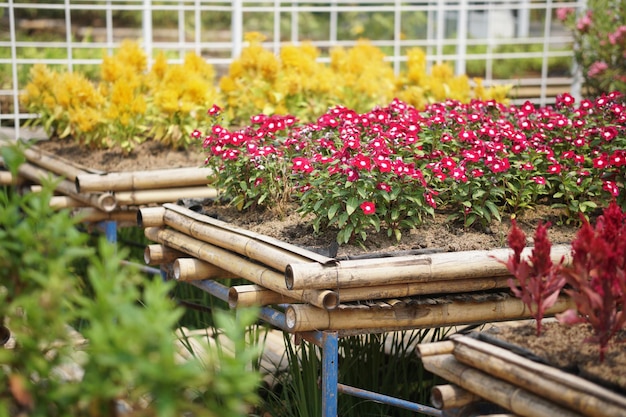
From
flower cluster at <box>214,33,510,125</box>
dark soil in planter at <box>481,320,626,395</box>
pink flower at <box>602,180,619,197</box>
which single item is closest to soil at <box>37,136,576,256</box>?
pink flower at <box>602,180,619,197</box>

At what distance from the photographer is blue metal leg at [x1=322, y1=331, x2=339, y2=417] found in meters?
3.44

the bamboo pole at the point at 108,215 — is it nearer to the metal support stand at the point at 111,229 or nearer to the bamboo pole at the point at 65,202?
the metal support stand at the point at 111,229

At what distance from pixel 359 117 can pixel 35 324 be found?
8.59 feet

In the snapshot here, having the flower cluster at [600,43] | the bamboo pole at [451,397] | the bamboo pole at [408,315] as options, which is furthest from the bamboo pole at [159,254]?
the flower cluster at [600,43]

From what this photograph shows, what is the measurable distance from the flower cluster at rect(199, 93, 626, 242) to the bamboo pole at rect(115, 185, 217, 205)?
0.81 m

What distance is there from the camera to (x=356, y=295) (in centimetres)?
346

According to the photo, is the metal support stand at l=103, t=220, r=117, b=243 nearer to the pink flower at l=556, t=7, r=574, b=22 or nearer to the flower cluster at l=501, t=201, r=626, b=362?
the flower cluster at l=501, t=201, r=626, b=362

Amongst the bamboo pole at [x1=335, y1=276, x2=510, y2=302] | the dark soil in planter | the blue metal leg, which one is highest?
the dark soil in planter

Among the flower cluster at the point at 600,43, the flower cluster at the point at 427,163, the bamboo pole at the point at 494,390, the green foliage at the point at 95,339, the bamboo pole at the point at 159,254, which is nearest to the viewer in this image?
the green foliage at the point at 95,339

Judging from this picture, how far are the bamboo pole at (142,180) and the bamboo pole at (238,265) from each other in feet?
1.99

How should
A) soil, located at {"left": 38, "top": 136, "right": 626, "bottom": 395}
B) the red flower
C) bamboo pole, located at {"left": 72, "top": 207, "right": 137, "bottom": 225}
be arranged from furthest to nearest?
bamboo pole, located at {"left": 72, "top": 207, "right": 137, "bottom": 225} → the red flower → soil, located at {"left": 38, "top": 136, "right": 626, "bottom": 395}

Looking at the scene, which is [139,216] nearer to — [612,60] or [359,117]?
[359,117]

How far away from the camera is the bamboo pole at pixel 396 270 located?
3373mm

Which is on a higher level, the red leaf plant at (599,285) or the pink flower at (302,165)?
the pink flower at (302,165)
